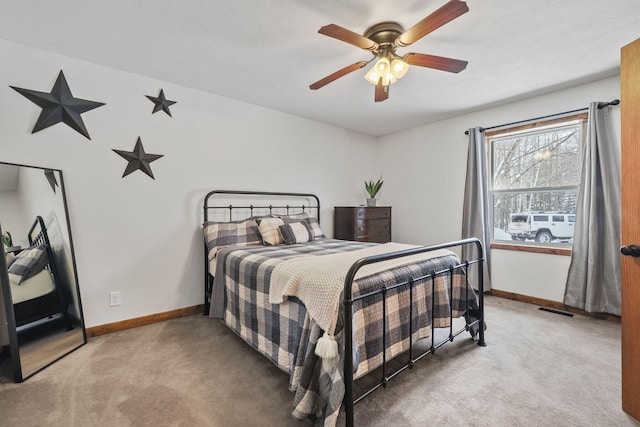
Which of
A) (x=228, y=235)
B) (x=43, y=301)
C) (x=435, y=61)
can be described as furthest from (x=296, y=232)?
(x=43, y=301)

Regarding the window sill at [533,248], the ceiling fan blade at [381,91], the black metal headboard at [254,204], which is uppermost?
the ceiling fan blade at [381,91]

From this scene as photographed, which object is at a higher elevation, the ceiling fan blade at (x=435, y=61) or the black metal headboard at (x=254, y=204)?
the ceiling fan blade at (x=435, y=61)

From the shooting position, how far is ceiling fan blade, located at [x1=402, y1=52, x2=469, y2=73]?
5.90 feet

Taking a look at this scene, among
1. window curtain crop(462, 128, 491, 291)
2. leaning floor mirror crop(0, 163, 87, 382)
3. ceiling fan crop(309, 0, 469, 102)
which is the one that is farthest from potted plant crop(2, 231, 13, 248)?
window curtain crop(462, 128, 491, 291)

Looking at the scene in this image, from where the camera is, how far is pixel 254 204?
3342 millimetres

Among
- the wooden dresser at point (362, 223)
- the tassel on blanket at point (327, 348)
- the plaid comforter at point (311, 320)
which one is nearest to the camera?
the tassel on blanket at point (327, 348)

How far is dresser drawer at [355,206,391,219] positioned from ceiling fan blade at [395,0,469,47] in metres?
2.36

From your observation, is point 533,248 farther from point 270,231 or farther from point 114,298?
point 114,298

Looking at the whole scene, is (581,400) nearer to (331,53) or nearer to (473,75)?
(473,75)

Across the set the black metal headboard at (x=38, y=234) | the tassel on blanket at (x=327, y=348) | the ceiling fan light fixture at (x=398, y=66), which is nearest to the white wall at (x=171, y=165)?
the black metal headboard at (x=38, y=234)

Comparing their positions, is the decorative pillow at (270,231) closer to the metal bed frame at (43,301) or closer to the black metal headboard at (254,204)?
the black metal headboard at (254,204)

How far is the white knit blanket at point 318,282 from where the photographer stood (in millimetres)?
1310

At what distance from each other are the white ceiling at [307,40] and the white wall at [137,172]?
0.18 meters

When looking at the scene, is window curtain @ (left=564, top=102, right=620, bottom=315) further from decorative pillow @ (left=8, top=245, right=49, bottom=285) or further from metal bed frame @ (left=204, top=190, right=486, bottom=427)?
decorative pillow @ (left=8, top=245, right=49, bottom=285)
